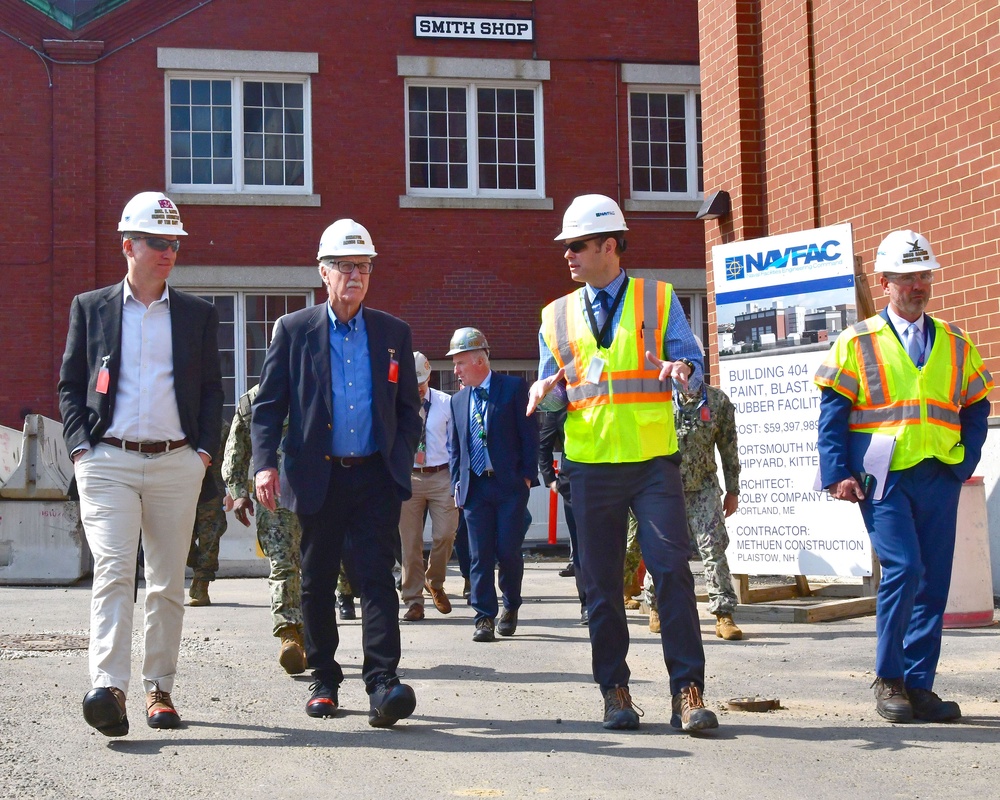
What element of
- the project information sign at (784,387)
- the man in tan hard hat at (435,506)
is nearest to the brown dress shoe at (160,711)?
the man in tan hard hat at (435,506)

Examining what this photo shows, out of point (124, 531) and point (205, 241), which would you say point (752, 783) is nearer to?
point (124, 531)

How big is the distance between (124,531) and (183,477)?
37 cm

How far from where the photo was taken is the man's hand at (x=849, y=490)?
250 inches

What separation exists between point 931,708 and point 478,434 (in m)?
4.48

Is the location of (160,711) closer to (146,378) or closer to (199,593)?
(146,378)

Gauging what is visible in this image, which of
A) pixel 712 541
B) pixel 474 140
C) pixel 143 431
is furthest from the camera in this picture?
pixel 474 140

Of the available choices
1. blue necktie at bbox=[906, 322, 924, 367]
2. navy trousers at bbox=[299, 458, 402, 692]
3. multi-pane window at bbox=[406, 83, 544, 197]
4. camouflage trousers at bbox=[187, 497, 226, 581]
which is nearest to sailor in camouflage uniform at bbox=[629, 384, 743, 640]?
blue necktie at bbox=[906, 322, 924, 367]

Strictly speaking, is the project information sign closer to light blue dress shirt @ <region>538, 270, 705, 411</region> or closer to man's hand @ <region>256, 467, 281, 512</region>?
light blue dress shirt @ <region>538, 270, 705, 411</region>

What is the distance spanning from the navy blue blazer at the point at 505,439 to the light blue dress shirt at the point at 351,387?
3397mm

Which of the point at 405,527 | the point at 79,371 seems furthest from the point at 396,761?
the point at 405,527

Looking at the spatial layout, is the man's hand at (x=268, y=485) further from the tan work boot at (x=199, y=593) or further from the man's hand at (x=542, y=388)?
the tan work boot at (x=199, y=593)

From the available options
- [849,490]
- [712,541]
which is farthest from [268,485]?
[712,541]

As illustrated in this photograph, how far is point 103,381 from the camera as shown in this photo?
6109 mm

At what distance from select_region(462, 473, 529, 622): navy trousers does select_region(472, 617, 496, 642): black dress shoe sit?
0.90 ft
